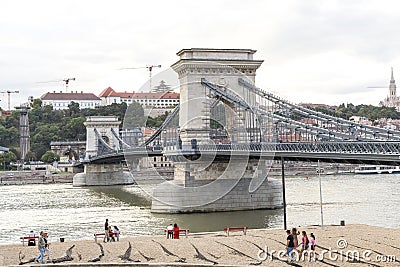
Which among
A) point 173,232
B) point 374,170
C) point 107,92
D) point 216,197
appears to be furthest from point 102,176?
point 107,92

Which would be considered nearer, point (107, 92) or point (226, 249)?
point (226, 249)

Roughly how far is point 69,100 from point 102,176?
76.8 metres

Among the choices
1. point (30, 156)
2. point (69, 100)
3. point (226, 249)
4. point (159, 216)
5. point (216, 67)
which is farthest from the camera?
point (69, 100)

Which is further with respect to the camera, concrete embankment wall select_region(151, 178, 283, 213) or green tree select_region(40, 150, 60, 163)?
green tree select_region(40, 150, 60, 163)

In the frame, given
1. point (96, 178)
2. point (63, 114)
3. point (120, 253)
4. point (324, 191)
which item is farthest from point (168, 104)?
point (120, 253)

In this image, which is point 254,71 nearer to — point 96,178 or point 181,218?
point 181,218

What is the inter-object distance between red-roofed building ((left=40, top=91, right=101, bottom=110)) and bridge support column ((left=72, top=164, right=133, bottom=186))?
7391cm

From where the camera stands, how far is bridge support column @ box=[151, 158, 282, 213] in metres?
33.4

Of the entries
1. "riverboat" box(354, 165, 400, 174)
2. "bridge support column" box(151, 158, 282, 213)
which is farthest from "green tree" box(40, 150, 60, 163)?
"bridge support column" box(151, 158, 282, 213)

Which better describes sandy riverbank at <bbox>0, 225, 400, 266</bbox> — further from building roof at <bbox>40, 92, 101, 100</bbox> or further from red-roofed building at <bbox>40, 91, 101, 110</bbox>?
building roof at <bbox>40, 92, 101, 100</bbox>

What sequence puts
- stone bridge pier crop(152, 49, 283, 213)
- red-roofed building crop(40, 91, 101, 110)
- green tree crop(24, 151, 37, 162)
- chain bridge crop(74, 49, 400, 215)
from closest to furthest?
chain bridge crop(74, 49, 400, 215), stone bridge pier crop(152, 49, 283, 213), green tree crop(24, 151, 37, 162), red-roofed building crop(40, 91, 101, 110)

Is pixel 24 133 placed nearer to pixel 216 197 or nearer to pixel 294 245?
pixel 216 197

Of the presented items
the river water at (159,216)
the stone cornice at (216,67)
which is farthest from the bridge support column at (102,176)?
the stone cornice at (216,67)

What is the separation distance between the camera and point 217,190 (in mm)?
34094
